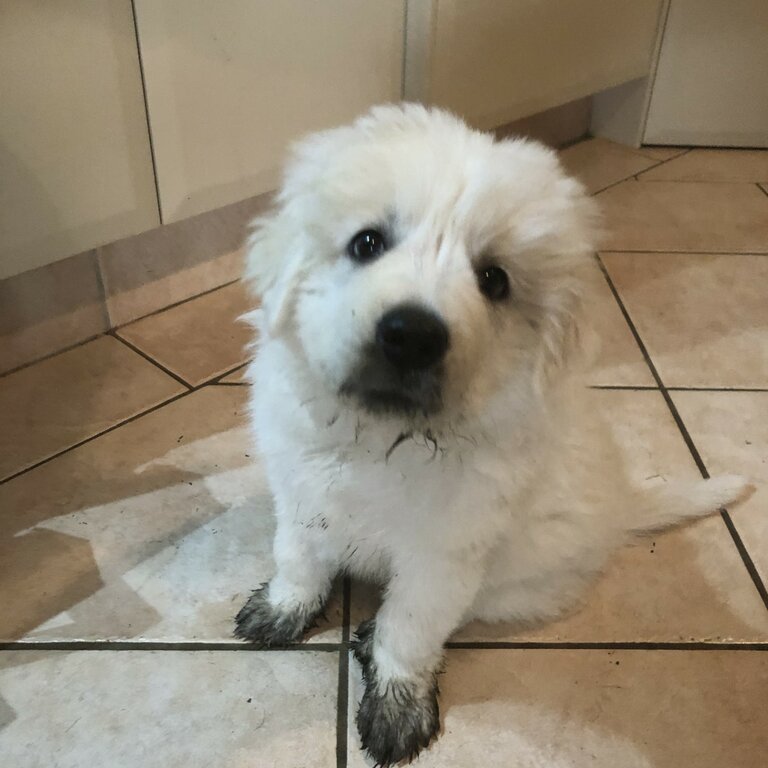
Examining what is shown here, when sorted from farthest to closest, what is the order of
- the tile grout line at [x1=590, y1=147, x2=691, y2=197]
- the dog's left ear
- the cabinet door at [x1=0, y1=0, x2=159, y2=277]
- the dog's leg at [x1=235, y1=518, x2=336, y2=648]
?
the tile grout line at [x1=590, y1=147, x2=691, y2=197] → the cabinet door at [x1=0, y1=0, x2=159, y2=277] → the dog's leg at [x1=235, y1=518, x2=336, y2=648] → the dog's left ear

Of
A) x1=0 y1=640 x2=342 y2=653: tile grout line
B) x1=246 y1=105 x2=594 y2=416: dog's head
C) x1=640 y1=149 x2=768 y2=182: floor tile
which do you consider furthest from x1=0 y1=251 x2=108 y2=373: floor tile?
x1=640 y1=149 x2=768 y2=182: floor tile

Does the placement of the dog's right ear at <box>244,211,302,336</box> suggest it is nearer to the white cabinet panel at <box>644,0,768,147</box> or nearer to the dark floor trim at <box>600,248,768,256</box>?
the dark floor trim at <box>600,248,768,256</box>

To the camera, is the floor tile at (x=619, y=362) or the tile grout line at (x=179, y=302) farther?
the tile grout line at (x=179, y=302)

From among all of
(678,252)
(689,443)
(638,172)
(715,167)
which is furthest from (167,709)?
(715,167)

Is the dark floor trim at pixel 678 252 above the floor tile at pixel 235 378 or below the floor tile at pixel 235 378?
below

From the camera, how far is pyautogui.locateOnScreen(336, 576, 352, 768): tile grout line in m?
1.03

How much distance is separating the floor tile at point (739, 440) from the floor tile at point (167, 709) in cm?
76

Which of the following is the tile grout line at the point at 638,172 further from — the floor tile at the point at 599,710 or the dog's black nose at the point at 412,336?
the dog's black nose at the point at 412,336

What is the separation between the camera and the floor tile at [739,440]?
1377 millimetres

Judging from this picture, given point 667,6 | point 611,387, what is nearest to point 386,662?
point 611,387

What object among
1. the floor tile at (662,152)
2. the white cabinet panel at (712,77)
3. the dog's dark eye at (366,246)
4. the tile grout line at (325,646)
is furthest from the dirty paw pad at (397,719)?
the white cabinet panel at (712,77)

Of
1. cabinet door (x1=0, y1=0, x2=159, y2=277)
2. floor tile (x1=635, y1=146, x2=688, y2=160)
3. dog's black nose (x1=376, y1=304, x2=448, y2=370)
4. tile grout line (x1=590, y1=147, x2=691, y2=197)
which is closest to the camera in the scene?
dog's black nose (x1=376, y1=304, x2=448, y2=370)

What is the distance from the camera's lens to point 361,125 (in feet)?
2.94

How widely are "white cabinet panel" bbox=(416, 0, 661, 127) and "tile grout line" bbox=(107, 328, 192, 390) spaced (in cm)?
86
